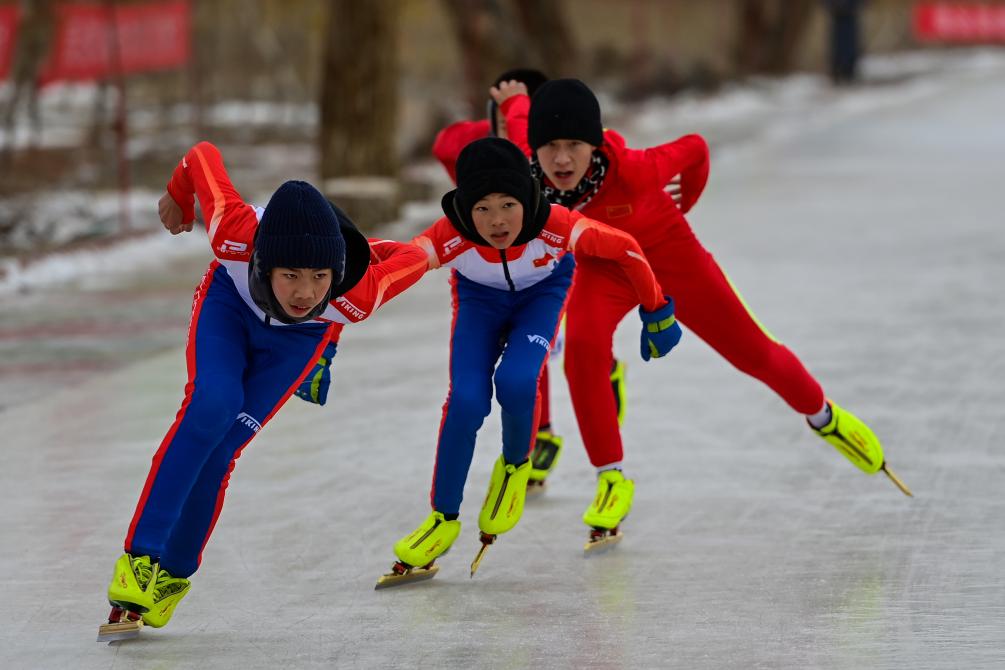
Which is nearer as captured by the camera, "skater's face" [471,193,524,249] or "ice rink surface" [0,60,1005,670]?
"ice rink surface" [0,60,1005,670]

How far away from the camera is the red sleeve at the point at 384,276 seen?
511cm

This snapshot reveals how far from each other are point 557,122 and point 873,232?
370 inches

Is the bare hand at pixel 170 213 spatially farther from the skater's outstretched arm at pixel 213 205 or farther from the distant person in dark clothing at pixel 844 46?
the distant person in dark clothing at pixel 844 46

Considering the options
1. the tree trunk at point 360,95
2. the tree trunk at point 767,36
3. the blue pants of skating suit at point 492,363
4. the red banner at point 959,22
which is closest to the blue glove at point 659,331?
the blue pants of skating suit at point 492,363

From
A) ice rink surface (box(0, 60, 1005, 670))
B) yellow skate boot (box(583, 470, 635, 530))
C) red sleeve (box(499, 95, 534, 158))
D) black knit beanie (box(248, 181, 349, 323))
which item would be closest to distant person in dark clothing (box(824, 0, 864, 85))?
ice rink surface (box(0, 60, 1005, 670))

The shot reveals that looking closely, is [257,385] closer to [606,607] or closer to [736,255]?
[606,607]

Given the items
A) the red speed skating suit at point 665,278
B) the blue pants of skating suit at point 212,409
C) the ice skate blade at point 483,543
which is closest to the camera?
the blue pants of skating suit at point 212,409

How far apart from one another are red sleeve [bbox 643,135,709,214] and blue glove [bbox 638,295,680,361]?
0.77m

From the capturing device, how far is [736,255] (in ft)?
44.4

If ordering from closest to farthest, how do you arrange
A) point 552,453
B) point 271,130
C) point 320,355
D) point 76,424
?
point 320,355, point 552,453, point 76,424, point 271,130

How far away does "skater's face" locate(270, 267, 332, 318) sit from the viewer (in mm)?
4832

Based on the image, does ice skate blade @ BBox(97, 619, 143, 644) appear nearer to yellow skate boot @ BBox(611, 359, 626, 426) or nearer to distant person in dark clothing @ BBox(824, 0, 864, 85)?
yellow skate boot @ BBox(611, 359, 626, 426)

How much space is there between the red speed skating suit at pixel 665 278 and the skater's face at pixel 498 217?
763 millimetres

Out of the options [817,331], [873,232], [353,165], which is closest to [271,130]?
[353,165]
